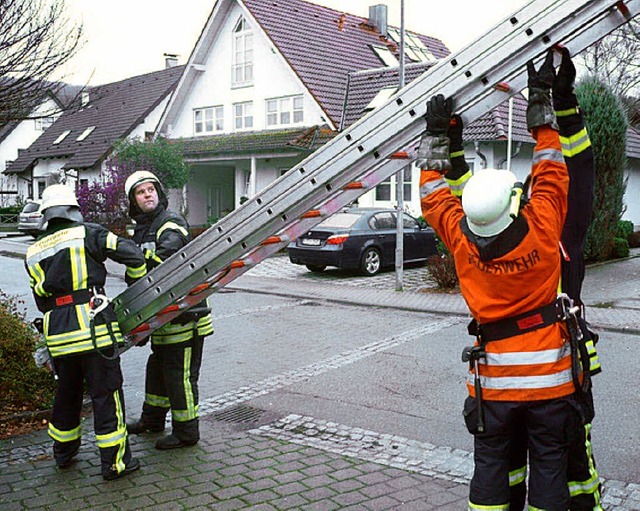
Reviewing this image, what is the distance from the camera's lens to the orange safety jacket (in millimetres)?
3289

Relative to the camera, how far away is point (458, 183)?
149 inches

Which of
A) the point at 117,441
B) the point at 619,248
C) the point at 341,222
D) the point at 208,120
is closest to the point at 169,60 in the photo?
the point at 208,120

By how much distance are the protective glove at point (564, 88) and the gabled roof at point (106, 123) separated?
31315 mm

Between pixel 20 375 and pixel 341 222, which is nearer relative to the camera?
pixel 20 375

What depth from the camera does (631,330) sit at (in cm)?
1032

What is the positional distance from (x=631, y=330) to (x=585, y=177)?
24.8 feet

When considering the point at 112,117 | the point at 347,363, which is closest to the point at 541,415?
the point at 347,363

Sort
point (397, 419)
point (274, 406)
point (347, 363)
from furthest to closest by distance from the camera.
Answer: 1. point (347, 363)
2. point (274, 406)
3. point (397, 419)

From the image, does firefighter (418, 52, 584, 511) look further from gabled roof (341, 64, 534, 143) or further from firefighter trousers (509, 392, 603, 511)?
gabled roof (341, 64, 534, 143)

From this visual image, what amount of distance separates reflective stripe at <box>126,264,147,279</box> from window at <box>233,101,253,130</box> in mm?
23901

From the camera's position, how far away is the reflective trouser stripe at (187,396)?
18.3 ft

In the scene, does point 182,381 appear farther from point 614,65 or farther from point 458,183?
point 614,65

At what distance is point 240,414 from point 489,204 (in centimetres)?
399

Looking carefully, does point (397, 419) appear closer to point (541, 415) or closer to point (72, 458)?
point (72, 458)
